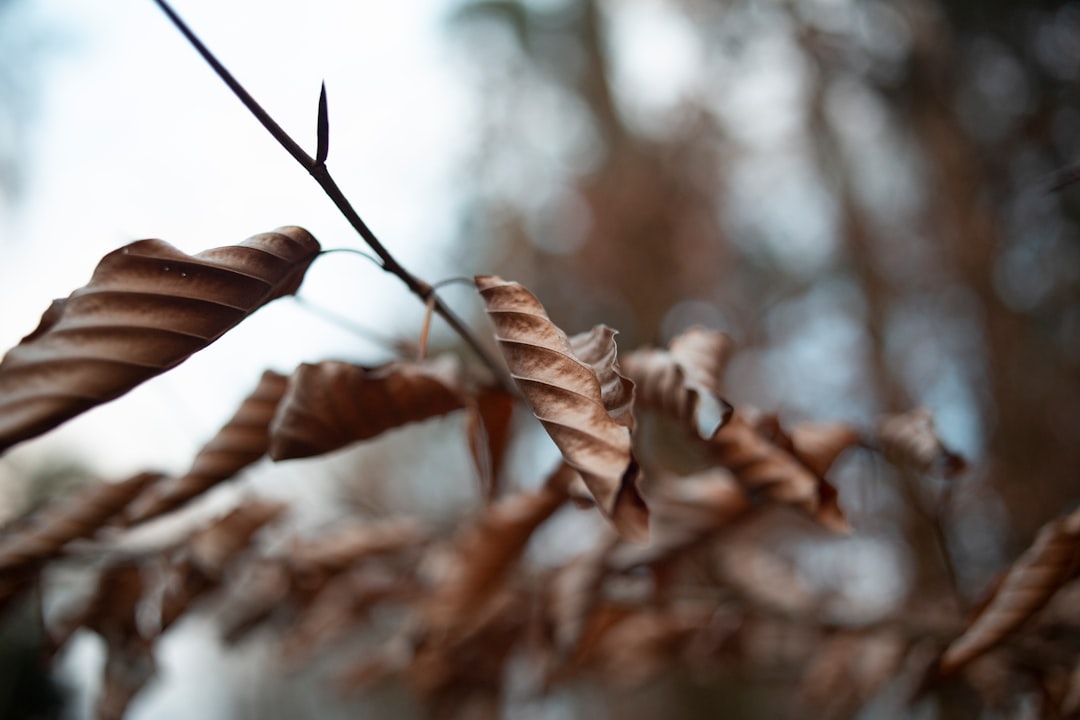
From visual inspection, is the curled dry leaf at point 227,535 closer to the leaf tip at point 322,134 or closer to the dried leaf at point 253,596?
the dried leaf at point 253,596

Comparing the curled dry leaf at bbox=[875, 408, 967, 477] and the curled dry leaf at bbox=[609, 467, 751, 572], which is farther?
the curled dry leaf at bbox=[609, 467, 751, 572]

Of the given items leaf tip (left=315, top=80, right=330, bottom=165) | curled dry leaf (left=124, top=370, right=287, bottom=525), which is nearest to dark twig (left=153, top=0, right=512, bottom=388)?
leaf tip (left=315, top=80, right=330, bottom=165)

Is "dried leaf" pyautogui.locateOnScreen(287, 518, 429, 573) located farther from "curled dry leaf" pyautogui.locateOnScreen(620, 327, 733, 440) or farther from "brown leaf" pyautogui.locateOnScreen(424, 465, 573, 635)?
"curled dry leaf" pyautogui.locateOnScreen(620, 327, 733, 440)

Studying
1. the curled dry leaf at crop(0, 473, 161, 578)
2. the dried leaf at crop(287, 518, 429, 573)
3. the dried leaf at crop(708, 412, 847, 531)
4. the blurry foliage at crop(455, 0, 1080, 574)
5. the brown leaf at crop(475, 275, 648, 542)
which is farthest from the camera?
the blurry foliage at crop(455, 0, 1080, 574)

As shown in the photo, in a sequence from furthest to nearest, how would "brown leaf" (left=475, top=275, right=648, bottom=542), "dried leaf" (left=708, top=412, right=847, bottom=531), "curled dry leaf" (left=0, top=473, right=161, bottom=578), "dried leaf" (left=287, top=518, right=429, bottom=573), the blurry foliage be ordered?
the blurry foliage < "dried leaf" (left=287, top=518, right=429, bottom=573) < "curled dry leaf" (left=0, top=473, right=161, bottom=578) < "dried leaf" (left=708, top=412, right=847, bottom=531) < "brown leaf" (left=475, top=275, right=648, bottom=542)

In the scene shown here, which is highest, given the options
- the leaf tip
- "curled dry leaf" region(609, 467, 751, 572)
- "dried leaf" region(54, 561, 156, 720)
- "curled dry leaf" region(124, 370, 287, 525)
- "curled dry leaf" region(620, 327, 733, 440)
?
the leaf tip

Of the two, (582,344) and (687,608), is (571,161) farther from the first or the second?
(582,344)

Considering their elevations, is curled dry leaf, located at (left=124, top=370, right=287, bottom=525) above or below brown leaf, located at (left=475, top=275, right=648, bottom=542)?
above

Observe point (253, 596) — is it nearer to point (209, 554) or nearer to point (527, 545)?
point (209, 554)

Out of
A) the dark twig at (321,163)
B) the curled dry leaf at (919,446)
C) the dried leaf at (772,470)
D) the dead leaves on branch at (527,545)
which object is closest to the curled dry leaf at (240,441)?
the dead leaves on branch at (527,545)
